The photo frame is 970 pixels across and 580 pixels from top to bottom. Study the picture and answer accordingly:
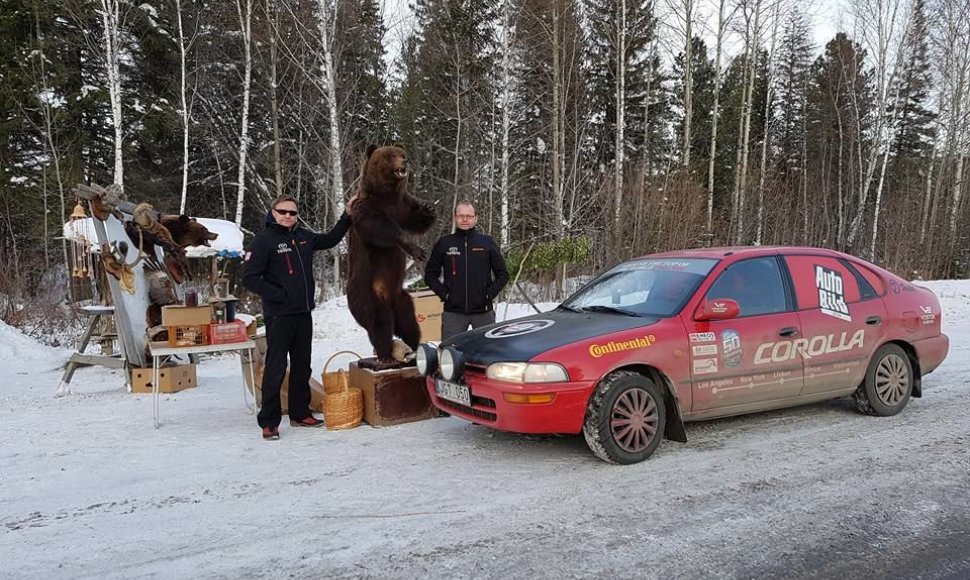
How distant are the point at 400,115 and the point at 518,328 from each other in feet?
63.3

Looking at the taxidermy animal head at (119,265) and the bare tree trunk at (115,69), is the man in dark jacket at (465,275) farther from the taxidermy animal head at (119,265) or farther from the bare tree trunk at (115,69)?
the bare tree trunk at (115,69)

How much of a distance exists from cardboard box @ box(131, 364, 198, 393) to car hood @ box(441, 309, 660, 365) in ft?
13.9

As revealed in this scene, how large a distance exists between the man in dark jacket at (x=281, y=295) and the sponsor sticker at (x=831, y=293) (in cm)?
433

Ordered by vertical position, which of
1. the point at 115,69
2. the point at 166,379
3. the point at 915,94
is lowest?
the point at 166,379

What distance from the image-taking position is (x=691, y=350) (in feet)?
15.2

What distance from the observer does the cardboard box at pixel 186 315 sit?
6.17m

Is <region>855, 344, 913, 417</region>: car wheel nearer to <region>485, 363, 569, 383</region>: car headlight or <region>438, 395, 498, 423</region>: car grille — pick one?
<region>485, 363, 569, 383</region>: car headlight

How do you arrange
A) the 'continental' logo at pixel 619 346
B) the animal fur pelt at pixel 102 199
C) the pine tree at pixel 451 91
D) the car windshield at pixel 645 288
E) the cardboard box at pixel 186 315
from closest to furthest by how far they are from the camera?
the 'continental' logo at pixel 619 346 < the car windshield at pixel 645 288 < the cardboard box at pixel 186 315 < the animal fur pelt at pixel 102 199 < the pine tree at pixel 451 91

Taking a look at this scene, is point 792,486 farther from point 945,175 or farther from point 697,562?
point 945,175

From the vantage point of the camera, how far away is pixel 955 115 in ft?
88.2

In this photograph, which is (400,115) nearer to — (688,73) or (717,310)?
(688,73)

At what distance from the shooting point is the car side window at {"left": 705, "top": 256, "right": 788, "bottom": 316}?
496 cm

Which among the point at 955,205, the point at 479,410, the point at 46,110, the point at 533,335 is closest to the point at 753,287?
the point at 533,335

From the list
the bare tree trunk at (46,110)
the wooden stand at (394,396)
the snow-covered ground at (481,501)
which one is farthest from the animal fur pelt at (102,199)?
the bare tree trunk at (46,110)
